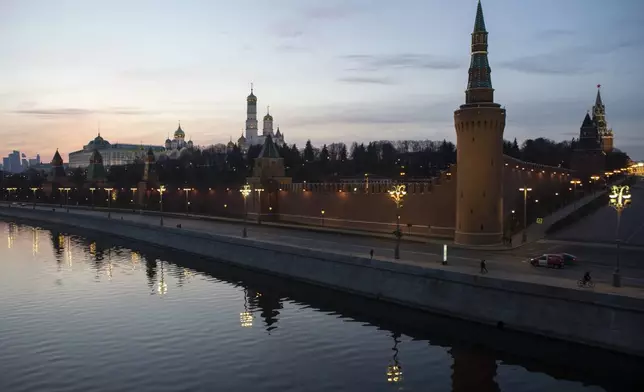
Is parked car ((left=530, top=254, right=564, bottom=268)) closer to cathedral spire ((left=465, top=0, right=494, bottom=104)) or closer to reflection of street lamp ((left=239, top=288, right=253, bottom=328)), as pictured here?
reflection of street lamp ((left=239, top=288, right=253, bottom=328))

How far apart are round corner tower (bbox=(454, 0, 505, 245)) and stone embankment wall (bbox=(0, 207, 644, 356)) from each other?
996cm

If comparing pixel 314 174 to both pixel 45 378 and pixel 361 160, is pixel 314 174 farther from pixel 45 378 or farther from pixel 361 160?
pixel 45 378

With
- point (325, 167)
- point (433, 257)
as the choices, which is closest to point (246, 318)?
point (433, 257)

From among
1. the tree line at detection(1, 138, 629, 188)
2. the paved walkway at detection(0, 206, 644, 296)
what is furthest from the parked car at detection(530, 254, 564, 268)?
the tree line at detection(1, 138, 629, 188)

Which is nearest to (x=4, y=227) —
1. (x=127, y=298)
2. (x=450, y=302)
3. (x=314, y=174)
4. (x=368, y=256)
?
(x=314, y=174)

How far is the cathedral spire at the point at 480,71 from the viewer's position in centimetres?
3894

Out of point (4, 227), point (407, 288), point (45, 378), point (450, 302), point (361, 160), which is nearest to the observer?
point (45, 378)

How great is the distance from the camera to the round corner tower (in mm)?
37812

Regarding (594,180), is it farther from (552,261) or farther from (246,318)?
(246,318)

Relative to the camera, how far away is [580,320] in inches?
842

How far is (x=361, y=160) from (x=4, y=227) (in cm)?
6531

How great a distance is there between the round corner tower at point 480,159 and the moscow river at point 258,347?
1127 cm

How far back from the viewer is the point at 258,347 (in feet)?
74.0

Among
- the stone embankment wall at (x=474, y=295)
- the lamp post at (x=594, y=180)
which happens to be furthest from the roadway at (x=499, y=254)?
the lamp post at (x=594, y=180)
